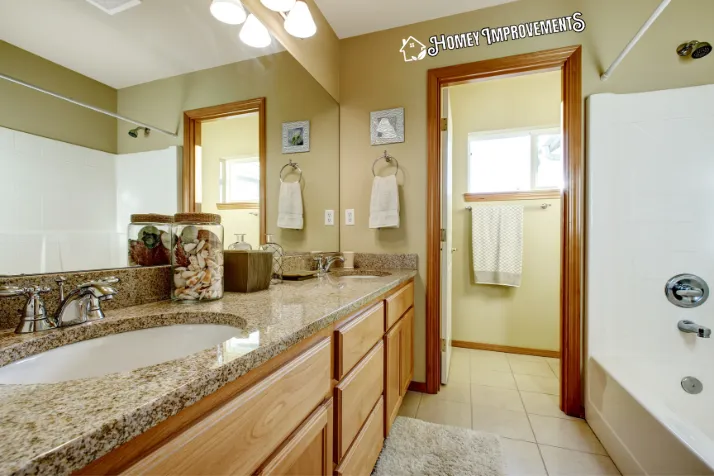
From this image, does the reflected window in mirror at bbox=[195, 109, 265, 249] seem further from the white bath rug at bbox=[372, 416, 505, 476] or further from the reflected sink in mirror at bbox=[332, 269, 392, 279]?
the white bath rug at bbox=[372, 416, 505, 476]

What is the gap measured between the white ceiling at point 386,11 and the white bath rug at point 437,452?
241cm

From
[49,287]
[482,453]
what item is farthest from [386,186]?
[49,287]

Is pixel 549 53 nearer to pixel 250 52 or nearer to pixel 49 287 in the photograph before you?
pixel 250 52

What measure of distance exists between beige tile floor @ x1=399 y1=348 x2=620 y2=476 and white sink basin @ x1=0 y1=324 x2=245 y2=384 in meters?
1.39

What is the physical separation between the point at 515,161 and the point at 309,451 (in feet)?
9.19

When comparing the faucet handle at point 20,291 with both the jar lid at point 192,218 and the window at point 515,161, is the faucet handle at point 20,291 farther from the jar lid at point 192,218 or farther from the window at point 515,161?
the window at point 515,161

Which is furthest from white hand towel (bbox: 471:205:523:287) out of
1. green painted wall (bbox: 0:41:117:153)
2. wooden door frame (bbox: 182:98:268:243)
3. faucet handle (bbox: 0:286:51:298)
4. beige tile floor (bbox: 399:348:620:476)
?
faucet handle (bbox: 0:286:51:298)

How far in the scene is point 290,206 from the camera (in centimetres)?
176

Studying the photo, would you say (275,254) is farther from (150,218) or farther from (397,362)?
(397,362)

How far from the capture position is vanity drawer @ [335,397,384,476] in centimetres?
95

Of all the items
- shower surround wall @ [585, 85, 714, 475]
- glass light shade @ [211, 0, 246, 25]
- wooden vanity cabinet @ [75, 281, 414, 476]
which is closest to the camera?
wooden vanity cabinet @ [75, 281, 414, 476]

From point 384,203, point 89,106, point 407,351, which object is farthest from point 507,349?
point 89,106

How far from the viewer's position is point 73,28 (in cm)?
72

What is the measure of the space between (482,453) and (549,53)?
2136mm
